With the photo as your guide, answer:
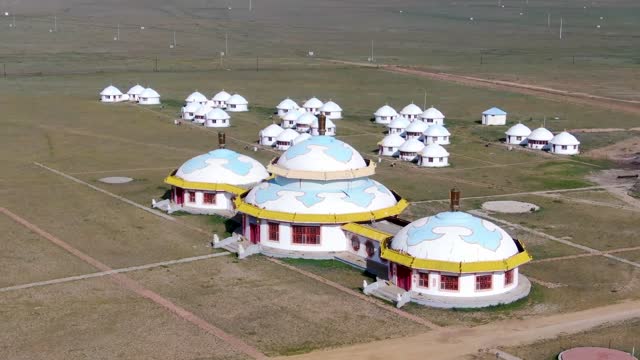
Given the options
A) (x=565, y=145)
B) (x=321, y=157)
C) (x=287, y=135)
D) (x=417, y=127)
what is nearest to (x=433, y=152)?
(x=417, y=127)

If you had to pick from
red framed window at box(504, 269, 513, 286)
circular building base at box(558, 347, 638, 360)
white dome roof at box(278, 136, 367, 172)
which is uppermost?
white dome roof at box(278, 136, 367, 172)

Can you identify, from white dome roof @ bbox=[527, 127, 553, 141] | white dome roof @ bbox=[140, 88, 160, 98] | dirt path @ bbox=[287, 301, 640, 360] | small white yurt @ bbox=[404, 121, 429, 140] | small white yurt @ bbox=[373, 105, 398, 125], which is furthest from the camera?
white dome roof @ bbox=[140, 88, 160, 98]

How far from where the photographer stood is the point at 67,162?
10606 centimetres

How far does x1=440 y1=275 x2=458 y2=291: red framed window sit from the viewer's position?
5862 centimetres

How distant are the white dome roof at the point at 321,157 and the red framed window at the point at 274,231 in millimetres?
4456

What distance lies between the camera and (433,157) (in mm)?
106562

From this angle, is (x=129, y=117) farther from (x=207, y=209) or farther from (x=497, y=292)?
(x=497, y=292)

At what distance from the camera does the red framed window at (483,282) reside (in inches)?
2311

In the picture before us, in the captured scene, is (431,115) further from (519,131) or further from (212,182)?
(212,182)

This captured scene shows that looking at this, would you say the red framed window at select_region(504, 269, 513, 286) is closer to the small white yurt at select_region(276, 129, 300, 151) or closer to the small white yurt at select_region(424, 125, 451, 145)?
the small white yurt at select_region(276, 129, 300, 151)

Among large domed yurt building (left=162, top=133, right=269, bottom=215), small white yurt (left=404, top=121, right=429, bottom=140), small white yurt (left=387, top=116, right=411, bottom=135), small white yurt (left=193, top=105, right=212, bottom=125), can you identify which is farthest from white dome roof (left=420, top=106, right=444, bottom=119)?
large domed yurt building (left=162, top=133, right=269, bottom=215)

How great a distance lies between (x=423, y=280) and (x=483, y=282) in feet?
11.4

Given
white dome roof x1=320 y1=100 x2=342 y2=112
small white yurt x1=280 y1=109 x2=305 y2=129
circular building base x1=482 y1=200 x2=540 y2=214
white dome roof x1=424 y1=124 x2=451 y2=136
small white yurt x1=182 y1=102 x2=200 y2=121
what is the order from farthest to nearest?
white dome roof x1=320 y1=100 x2=342 y2=112, small white yurt x1=182 y1=102 x2=200 y2=121, small white yurt x1=280 y1=109 x2=305 y2=129, white dome roof x1=424 y1=124 x2=451 y2=136, circular building base x1=482 y1=200 x2=540 y2=214

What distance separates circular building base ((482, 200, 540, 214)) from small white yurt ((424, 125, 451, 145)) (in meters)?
33.0
